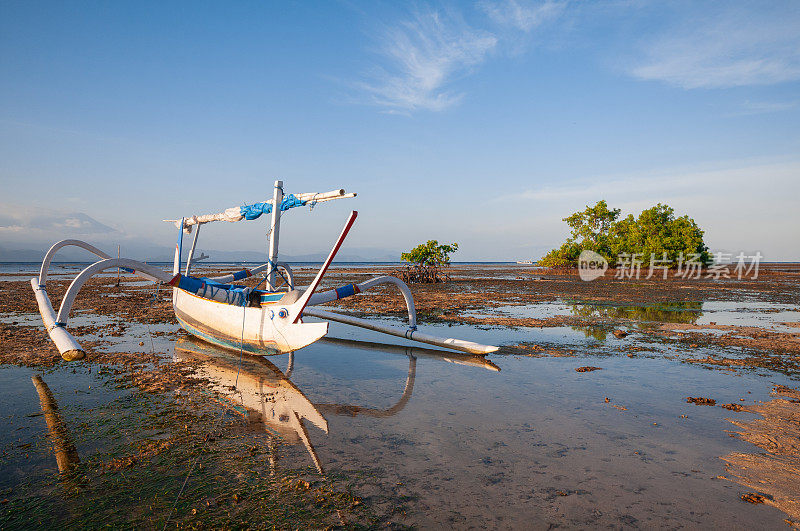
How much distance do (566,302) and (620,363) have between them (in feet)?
42.9

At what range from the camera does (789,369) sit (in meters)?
8.99

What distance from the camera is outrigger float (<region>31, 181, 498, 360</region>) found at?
25.0 ft

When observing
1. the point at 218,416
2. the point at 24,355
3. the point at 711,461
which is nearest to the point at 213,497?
the point at 218,416

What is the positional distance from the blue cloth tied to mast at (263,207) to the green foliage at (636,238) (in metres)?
46.1

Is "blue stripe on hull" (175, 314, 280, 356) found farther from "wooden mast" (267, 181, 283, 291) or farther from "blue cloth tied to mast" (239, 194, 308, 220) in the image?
"blue cloth tied to mast" (239, 194, 308, 220)

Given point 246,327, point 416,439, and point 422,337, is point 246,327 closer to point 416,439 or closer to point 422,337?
point 422,337

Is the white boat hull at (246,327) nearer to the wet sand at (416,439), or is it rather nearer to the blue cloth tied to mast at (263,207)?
the wet sand at (416,439)

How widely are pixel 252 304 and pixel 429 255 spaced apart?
83.1ft

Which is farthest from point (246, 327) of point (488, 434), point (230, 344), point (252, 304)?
point (488, 434)

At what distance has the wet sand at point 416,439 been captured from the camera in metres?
3.84

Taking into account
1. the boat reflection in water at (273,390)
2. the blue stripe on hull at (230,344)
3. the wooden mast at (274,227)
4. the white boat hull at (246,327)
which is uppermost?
the wooden mast at (274,227)

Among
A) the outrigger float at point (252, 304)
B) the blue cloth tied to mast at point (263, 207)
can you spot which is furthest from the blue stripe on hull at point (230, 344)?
the blue cloth tied to mast at point (263, 207)

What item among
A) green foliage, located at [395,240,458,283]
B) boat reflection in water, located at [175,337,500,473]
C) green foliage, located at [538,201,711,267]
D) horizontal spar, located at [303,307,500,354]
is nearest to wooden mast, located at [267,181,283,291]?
horizontal spar, located at [303,307,500,354]

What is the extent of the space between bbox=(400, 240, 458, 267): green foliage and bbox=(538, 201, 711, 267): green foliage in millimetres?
22990
